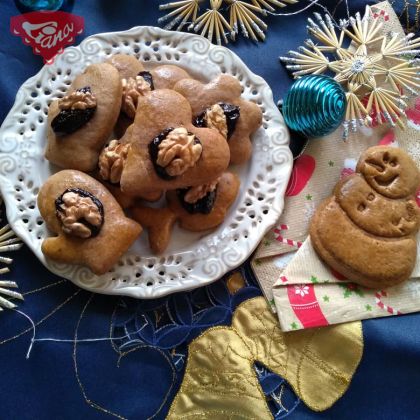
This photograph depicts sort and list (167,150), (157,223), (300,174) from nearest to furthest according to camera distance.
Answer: (167,150) → (157,223) → (300,174)

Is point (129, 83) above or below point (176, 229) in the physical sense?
above

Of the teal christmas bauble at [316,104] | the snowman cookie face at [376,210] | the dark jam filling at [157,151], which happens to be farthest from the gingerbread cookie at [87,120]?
the snowman cookie face at [376,210]

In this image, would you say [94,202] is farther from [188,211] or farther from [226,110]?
[226,110]

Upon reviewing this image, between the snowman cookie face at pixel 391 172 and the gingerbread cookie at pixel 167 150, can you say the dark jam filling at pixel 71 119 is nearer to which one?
the gingerbread cookie at pixel 167 150

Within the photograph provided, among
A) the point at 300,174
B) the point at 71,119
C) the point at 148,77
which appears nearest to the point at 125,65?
the point at 148,77

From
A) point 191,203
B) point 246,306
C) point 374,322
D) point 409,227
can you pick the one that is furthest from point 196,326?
point 409,227

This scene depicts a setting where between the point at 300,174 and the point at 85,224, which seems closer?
the point at 85,224

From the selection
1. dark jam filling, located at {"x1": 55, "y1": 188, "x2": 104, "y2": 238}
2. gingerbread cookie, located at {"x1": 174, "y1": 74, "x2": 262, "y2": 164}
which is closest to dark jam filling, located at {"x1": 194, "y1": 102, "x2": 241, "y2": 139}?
gingerbread cookie, located at {"x1": 174, "y1": 74, "x2": 262, "y2": 164}
